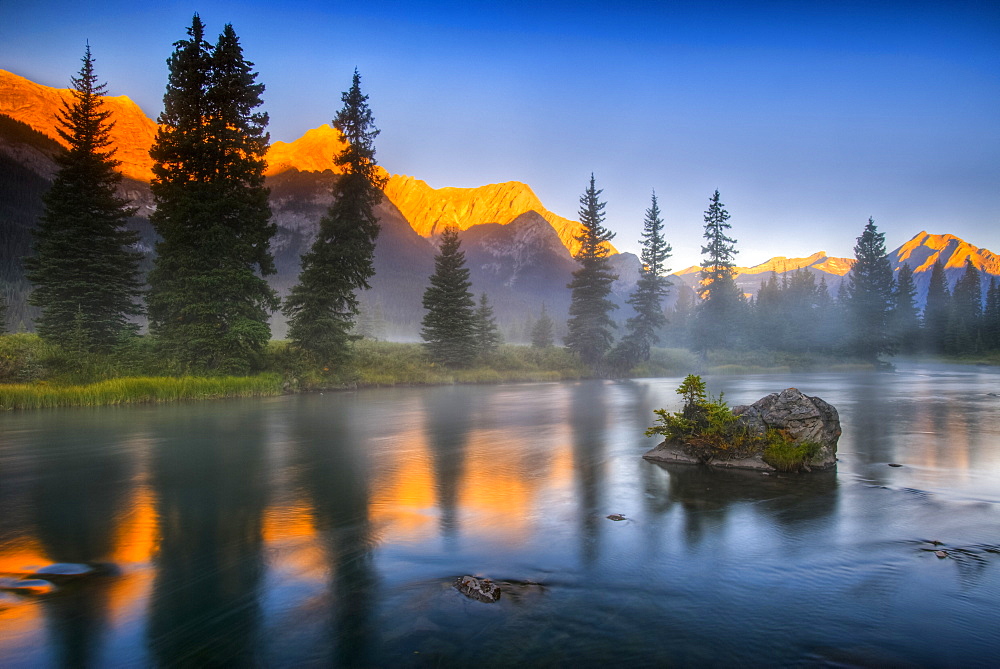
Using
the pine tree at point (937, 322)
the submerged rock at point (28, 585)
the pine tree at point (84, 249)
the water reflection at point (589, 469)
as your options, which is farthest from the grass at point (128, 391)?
the pine tree at point (937, 322)

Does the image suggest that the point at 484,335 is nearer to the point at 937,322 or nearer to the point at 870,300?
the point at 870,300

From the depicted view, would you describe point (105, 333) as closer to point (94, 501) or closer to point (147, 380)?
point (147, 380)

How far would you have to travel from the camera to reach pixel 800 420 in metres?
12.4

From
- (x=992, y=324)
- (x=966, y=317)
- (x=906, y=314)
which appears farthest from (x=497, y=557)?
(x=966, y=317)

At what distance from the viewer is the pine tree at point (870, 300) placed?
73562 mm

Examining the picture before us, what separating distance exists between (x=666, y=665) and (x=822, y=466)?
1001cm

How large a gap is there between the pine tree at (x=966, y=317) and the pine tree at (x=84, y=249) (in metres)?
120

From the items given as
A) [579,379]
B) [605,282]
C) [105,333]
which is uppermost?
[605,282]

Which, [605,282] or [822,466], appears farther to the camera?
[605,282]

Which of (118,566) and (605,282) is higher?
(605,282)

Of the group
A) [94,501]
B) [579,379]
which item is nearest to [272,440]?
[94,501]

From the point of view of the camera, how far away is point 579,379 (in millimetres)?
57406

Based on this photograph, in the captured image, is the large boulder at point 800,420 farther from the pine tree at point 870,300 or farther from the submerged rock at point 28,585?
the pine tree at point 870,300

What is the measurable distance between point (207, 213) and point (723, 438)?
30.0 m
